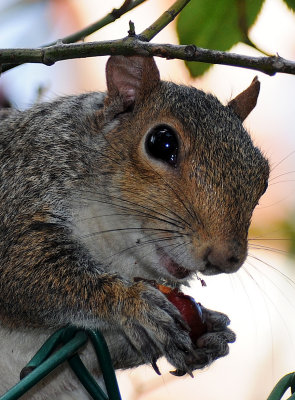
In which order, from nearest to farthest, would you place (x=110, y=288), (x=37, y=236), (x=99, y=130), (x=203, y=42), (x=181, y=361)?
(x=203, y=42) < (x=181, y=361) < (x=110, y=288) < (x=37, y=236) < (x=99, y=130)

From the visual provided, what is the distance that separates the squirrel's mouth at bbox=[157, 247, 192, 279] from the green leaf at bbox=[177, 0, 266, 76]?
1.85 feet

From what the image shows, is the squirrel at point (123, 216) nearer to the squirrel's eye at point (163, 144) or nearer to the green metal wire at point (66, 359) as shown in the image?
the squirrel's eye at point (163, 144)

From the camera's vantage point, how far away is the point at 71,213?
201 centimetres

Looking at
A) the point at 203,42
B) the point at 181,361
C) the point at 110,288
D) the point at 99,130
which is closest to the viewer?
the point at 203,42

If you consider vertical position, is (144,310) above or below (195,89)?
below

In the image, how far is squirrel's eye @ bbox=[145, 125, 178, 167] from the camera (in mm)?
1914

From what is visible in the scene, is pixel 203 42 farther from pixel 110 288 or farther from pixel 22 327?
pixel 22 327

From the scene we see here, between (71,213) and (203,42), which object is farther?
(71,213)

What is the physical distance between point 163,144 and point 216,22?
0.50 metres

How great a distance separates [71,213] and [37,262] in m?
0.17

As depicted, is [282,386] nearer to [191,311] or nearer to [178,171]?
[191,311]

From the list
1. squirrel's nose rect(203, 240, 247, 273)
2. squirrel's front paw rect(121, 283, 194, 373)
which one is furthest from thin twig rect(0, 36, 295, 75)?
squirrel's front paw rect(121, 283, 194, 373)

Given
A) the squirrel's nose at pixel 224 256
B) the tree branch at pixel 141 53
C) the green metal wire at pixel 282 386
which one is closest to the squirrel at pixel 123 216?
the squirrel's nose at pixel 224 256

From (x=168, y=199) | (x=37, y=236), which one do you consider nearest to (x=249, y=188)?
(x=168, y=199)
